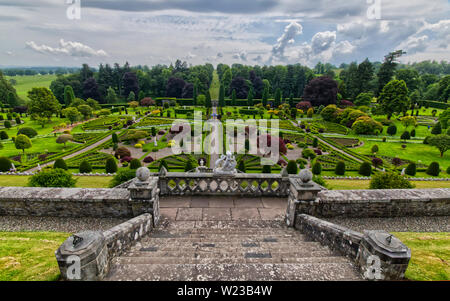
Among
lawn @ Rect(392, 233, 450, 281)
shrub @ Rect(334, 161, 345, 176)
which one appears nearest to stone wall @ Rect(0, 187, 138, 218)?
lawn @ Rect(392, 233, 450, 281)

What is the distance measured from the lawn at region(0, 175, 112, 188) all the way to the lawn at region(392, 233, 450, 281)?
17.0 m

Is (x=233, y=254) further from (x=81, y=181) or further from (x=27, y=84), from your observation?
(x=27, y=84)

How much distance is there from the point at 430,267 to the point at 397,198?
337 centimetres

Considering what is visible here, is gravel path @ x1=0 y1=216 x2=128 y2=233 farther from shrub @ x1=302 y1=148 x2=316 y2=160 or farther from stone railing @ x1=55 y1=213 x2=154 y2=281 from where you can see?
shrub @ x1=302 y1=148 x2=316 y2=160

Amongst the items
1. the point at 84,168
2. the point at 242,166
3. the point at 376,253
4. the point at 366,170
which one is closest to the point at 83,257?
the point at 376,253

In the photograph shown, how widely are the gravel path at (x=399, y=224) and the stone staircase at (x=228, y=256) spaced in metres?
1.86

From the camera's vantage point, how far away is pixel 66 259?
151 inches

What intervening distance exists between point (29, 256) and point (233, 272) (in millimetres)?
4518

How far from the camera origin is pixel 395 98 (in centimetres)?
4409

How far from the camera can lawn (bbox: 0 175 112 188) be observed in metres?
16.9

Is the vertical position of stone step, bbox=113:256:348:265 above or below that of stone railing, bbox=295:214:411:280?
below
